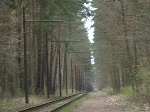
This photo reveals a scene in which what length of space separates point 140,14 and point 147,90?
18.4 ft

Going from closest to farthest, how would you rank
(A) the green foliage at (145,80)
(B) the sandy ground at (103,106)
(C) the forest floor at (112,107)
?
(C) the forest floor at (112,107) → (B) the sandy ground at (103,106) → (A) the green foliage at (145,80)

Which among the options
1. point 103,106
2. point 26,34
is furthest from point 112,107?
point 26,34

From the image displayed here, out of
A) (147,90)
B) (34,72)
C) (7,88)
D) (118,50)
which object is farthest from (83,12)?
(147,90)

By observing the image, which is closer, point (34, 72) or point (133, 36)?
point (133, 36)

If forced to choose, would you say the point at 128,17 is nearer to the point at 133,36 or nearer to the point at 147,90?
the point at 133,36

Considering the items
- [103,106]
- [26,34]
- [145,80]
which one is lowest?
[103,106]

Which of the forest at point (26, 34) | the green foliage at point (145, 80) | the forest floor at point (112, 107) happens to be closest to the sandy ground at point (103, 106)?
the forest floor at point (112, 107)

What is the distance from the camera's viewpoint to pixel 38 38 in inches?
1425

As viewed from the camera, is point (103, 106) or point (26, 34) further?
point (26, 34)

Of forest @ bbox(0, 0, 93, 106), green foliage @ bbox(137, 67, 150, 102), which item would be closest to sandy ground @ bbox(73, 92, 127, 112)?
green foliage @ bbox(137, 67, 150, 102)

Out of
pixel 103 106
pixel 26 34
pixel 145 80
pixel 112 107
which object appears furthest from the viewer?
pixel 26 34

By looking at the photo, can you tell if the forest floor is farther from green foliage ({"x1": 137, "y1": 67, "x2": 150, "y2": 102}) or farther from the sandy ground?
green foliage ({"x1": 137, "y1": 67, "x2": 150, "y2": 102})

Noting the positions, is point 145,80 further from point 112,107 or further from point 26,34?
point 26,34

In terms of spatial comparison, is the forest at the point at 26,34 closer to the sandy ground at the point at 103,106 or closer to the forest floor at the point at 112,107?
the sandy ground at the point at 103,106
